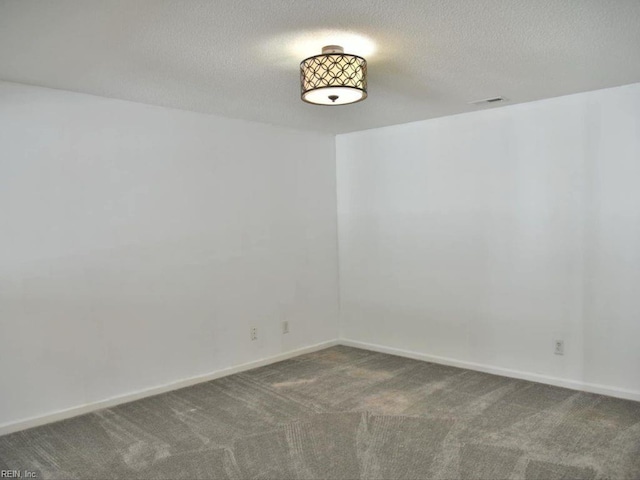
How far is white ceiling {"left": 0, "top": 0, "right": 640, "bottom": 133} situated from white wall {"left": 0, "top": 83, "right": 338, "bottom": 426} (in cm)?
37

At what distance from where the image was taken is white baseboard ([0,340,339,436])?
3.20 m

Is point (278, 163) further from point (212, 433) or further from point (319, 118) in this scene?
point (212, 433)

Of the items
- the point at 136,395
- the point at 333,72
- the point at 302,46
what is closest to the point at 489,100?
the point at 333,72

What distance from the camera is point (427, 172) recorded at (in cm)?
461

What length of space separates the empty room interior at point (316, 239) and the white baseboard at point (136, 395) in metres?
0.02

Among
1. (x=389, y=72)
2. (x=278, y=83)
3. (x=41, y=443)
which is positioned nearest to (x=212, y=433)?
(x=41, y=443)

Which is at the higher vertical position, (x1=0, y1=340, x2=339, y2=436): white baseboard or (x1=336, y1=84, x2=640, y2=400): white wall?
(x1=336, y1=84, x2=640, y2=400): white wall

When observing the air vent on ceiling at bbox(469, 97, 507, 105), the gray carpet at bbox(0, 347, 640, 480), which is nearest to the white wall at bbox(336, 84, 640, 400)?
the air vent on ceiling at bbox(469, 97, 507, 105)

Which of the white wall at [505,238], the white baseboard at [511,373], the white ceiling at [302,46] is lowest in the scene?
the white baseboard at [511,373]

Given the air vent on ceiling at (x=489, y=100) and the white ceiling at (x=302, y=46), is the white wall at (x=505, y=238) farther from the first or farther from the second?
the white ceiling at (x=302, y=46)

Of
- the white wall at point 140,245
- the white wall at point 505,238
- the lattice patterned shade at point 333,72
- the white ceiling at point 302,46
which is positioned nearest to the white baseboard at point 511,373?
the white wall at point 505,238

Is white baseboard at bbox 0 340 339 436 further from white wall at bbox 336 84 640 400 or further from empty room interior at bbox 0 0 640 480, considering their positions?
white wall at bbox 336 84 640 400

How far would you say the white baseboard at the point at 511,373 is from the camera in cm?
359

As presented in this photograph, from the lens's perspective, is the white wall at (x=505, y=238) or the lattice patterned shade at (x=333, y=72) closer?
the lattice patterned shade at (x=333, y=72)
